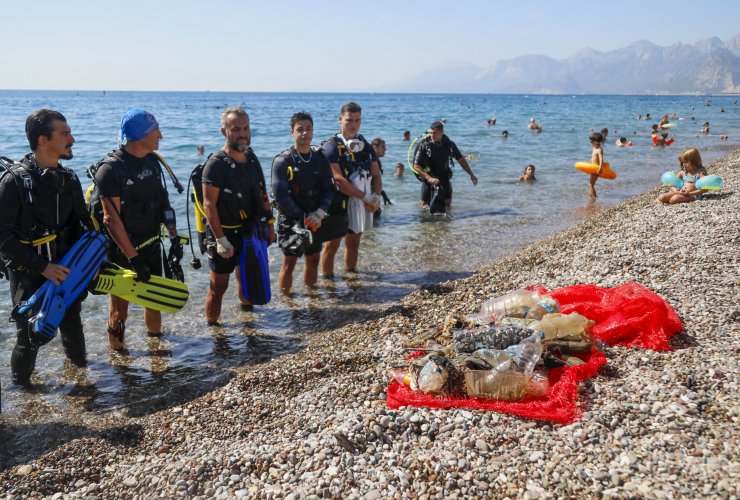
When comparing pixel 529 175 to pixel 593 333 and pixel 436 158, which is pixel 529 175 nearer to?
pixel 436 158

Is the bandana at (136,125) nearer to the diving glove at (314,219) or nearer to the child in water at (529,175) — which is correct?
the diving glove at (314,219)

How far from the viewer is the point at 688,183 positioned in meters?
9.49

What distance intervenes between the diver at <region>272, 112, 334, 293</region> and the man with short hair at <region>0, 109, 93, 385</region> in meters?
2.20

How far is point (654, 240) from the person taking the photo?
23.2ft

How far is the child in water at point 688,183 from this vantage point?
9.43m

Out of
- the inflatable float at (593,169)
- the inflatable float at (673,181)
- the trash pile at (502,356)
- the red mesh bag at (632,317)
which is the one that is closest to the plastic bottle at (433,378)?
the trash pile at (502,356)

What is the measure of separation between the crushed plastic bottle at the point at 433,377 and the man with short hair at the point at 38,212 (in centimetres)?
288

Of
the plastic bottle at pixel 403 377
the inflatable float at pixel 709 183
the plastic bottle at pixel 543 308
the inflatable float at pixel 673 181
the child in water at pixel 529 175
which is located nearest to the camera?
the plastic bottle at pixel 403 377

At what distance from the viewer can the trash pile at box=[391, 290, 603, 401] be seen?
381 centimetres

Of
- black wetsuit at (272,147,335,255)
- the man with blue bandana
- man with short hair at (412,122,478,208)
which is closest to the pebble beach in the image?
the man with blue bandana

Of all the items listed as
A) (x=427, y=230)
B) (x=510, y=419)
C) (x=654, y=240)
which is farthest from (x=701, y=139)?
(x=510, y=419)

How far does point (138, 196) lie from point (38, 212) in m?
0.93

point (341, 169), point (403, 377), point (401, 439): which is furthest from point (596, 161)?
point (401, 439)

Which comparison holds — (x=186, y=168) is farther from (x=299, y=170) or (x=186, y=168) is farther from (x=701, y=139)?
(x=701, y=139)
